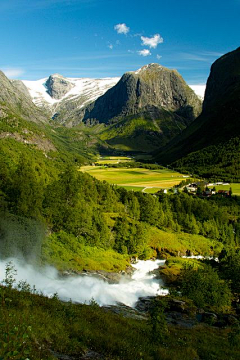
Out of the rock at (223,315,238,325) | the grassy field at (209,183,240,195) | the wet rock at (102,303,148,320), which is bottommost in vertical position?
the rock at (223,315,238,325)

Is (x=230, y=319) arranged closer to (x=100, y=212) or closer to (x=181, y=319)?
(x=181, y=319)

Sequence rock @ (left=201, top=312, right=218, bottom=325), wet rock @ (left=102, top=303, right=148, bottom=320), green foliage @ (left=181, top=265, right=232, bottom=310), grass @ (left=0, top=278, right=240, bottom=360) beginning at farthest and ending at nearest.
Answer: green foliage @ (left=181, top=265, right=232, bottom=310)
rock @ (left=201, top=312, right=218, bottom=325)
wet rock @ (left=102, top=303, right=148, bottom=320)
grass @ (left=0, top=278, right=240, bottom=360)

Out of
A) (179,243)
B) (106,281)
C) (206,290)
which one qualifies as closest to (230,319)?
(206,290)

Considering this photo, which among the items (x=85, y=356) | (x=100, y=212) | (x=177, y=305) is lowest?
(x=177, y=305)

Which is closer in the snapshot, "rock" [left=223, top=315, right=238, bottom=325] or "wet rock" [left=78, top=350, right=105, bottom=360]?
"wet rock" [left=78, top=350, right=105, bottom=360]

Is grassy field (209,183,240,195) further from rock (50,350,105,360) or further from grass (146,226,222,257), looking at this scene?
rock (50,350,105,360)

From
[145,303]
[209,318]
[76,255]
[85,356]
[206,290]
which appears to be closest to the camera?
[85,356]

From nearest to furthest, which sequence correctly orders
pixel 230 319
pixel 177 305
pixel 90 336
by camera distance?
pixel 90 336 → pixel 230 319 → pixel 177 305

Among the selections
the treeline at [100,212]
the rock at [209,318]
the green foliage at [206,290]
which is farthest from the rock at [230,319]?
the treeline at [100,212]

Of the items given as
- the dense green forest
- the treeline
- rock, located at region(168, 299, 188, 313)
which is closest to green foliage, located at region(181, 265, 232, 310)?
the dense green forest

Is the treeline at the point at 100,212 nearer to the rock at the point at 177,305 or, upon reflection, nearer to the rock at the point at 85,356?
the rock at the point at 177,305
